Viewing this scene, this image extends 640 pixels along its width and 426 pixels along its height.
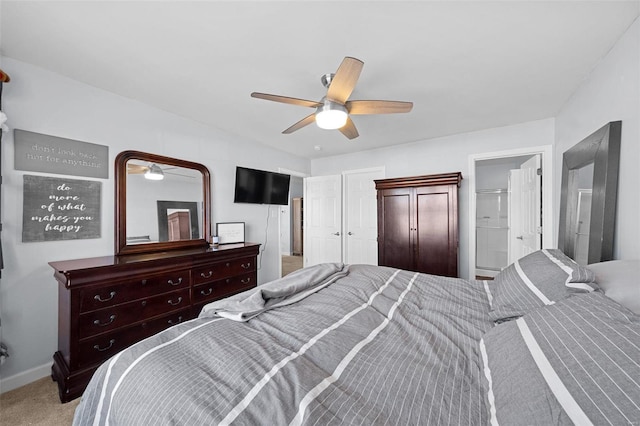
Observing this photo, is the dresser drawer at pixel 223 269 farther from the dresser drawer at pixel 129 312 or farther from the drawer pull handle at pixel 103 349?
the drawer pull handle at pixel 103 349

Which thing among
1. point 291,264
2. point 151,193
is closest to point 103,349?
point 151,193

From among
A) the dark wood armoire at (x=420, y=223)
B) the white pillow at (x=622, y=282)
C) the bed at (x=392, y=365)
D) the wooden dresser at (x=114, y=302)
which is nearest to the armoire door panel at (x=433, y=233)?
the dark wood armoire at (x=420, y=223)

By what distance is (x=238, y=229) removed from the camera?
11.4 feet

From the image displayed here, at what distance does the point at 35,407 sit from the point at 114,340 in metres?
0.51

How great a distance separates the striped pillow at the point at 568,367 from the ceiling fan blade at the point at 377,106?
1.56 metres

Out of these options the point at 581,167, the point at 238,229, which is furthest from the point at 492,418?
the point at 238,229

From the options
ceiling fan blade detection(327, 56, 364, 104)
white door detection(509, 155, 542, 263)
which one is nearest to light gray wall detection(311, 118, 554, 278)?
white door detection(509, 155, 542, 263)

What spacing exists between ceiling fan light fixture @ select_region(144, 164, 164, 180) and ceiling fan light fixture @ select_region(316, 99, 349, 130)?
1.92 metres

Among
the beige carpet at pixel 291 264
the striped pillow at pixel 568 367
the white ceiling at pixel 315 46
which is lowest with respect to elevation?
the beige carpet at pixel 291 264

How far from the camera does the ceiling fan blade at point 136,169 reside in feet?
8.06

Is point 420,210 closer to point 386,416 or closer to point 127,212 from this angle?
point 386,416

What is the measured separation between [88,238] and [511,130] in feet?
15.9

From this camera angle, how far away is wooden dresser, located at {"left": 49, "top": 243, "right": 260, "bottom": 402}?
174 centimetres

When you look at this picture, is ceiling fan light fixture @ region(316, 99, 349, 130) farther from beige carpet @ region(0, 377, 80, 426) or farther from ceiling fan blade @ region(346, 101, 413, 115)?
beige carpet @ region(0, 377, 80, 426)
